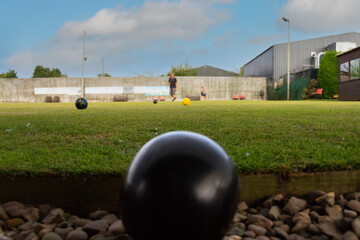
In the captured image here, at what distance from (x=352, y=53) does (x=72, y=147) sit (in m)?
23.4

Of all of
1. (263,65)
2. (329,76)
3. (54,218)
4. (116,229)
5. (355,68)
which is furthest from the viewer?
(263,65)

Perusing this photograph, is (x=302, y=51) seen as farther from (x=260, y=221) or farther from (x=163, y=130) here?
(x=260, y=221)

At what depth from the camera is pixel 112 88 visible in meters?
35.3

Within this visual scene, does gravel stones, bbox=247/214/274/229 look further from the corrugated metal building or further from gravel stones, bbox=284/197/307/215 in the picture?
the corrugated metal building

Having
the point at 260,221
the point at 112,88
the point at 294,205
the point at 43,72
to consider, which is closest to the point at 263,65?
A: the point at 112,88

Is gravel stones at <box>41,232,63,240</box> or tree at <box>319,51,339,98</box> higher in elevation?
tree at <box>319,51,339,98</box>

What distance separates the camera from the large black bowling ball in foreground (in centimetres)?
178

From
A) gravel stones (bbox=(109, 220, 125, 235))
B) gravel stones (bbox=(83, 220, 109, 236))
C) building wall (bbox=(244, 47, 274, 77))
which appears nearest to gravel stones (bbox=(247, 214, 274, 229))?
gravel stones (bbox=(109, 220, 125, 235))

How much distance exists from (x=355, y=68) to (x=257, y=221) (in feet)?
75.4

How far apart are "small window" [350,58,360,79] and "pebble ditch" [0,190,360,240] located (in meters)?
21.6

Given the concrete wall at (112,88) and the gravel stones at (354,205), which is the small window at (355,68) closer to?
the concrete wall at (112,88)

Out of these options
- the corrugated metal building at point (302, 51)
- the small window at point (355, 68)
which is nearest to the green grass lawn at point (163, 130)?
Answer: the small window at point (355, 68)

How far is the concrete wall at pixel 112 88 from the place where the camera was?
3519 cm

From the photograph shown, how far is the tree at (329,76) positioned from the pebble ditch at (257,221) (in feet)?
107
